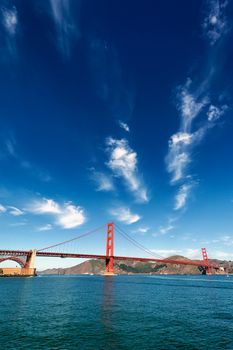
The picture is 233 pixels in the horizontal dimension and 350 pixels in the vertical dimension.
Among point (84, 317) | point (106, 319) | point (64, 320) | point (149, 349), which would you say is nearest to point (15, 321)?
point (64, 320)

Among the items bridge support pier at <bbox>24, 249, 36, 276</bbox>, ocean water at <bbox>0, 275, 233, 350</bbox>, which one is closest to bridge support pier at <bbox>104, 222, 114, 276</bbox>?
bridge support pier at <bbox>24, 249, 36, 276</bbox>

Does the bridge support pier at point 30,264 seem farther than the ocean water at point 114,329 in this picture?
Yes

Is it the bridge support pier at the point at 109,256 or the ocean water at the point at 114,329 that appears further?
the bridge support pier at the point at 109,256

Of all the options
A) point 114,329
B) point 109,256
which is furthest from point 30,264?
point 114,329

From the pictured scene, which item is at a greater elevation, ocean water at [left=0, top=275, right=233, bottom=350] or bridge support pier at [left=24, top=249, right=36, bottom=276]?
bridge support pier at [left=24, top=249, right=36, bottom=276]

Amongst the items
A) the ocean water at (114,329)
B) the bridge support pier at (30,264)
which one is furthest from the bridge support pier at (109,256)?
the ocean water at (114,329)

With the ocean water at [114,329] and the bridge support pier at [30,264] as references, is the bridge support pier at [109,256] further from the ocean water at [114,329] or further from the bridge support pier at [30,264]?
the ocean water at [114,329]

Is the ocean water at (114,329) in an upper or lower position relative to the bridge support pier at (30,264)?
lower

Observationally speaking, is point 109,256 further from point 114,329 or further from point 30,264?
point 114,329

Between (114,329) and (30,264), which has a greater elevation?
(30,264)

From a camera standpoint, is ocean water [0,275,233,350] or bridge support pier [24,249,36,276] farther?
bridge support pier [24,249,36,276]

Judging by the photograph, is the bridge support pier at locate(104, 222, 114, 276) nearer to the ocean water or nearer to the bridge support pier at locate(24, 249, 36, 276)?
the bridge support pier at locate(24, 249, 36, 276)
